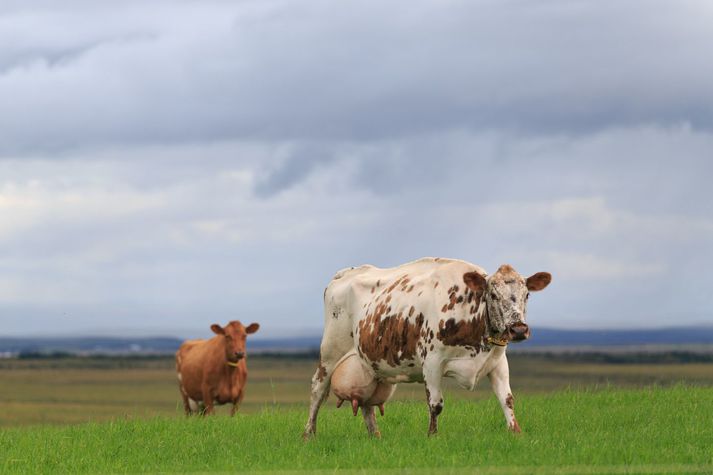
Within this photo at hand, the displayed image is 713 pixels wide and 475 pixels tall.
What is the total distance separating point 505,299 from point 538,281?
0.86 metres

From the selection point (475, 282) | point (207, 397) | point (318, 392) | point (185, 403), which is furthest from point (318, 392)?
point (185, 403)

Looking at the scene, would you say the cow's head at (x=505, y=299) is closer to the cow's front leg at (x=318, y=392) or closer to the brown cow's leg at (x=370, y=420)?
the brown cow's leg at (x=370, y=420)

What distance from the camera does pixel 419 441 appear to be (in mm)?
13344

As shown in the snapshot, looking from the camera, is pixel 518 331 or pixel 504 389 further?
pixel 504 389

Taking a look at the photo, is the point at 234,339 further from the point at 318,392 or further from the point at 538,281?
the point at 538,281

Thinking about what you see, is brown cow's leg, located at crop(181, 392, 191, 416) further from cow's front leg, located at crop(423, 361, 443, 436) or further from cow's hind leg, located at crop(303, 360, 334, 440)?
cow's front leg, located at crop(423, 361, 443, 436)

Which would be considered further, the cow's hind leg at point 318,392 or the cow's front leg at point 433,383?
the cow's hind leg at point 318,392

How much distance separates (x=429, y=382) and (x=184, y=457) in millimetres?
3320

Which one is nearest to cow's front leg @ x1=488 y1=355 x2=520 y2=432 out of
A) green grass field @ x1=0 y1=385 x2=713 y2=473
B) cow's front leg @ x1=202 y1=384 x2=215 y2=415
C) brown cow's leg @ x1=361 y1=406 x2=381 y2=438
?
green grass field @ x1=0 y1=385 x2=713 y2=473

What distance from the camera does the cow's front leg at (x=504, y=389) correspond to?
44.2 ft

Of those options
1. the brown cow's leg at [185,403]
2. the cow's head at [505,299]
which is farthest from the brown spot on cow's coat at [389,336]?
the brown cow's leg at [185,403]

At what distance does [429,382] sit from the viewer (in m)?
13.4

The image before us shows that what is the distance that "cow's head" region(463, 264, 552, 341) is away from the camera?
1278 cm

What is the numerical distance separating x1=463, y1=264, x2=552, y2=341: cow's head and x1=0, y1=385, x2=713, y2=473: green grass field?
1.32 m
